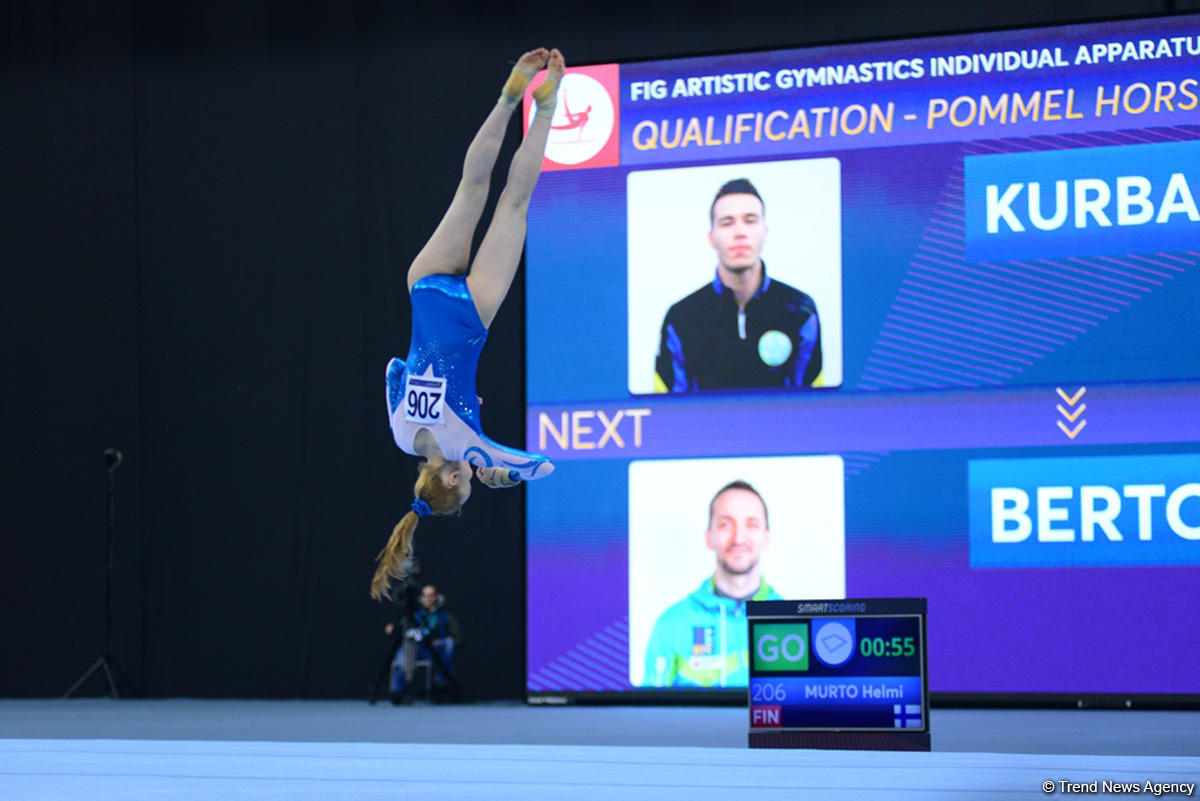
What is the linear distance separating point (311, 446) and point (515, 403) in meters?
1.40

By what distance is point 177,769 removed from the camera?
11.5 feet

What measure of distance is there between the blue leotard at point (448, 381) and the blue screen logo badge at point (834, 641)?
1514 millimetres

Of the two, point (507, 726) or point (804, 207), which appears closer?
point (507, 726)

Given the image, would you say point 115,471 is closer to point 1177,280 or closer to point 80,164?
point 80,164

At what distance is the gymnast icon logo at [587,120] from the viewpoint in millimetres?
8859

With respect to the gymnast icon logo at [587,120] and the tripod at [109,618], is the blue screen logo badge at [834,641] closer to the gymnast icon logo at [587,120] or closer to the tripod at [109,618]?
the gymnast icon logo at [587,120]

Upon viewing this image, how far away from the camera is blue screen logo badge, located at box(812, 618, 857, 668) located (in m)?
5.76

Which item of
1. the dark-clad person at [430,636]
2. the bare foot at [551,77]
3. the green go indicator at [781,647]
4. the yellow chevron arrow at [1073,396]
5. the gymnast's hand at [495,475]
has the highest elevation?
the bare foot at [551,77]

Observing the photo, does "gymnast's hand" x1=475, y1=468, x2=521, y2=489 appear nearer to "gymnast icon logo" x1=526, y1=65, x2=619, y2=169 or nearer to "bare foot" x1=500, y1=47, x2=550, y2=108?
"bare foot" x1=500, y1=47, x2=550, y2=108

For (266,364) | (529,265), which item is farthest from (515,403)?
(266,364)

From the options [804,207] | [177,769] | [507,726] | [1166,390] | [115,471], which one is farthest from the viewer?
[115,471]

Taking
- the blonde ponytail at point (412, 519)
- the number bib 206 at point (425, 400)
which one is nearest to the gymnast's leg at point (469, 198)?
the number bib 206 at point (425, 400)

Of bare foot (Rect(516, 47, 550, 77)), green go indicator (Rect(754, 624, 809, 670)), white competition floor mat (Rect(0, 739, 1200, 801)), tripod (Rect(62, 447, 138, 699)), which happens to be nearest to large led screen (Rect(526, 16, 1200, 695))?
green go indicator (Rect(754, 624, 809, 670))

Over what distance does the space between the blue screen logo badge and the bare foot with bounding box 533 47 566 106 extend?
7.38 feet
